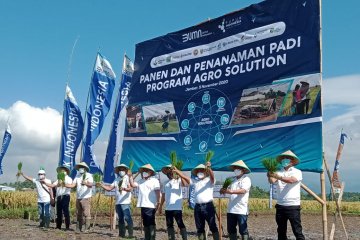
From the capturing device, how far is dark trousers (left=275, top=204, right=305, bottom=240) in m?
7.61

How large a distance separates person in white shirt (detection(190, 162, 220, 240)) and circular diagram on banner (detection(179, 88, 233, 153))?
2.53 meters

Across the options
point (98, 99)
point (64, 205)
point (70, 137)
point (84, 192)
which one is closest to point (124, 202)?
point (84, 192)

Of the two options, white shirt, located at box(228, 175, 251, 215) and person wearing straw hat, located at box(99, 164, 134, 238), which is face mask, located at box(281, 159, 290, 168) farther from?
person wearing straw hat, located at box(99, 164, 134, 238)

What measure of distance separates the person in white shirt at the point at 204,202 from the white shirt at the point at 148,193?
1060 millimetres

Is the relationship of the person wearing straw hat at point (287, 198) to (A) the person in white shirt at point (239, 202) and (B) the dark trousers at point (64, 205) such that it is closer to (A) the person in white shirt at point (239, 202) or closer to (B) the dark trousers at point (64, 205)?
(A) the person in white shirt at point (239, 202)

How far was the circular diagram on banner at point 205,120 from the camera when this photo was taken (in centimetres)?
1171

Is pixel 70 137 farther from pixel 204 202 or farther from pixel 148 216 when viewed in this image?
pixel 204 202

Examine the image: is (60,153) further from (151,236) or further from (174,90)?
(151,236)

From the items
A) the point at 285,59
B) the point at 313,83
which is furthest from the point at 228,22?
the point at 313,83

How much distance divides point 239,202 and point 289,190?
104 centimetres

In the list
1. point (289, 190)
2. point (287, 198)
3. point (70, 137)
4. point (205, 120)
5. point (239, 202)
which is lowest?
point (239, 202)

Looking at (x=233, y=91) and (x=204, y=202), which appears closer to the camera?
(x=204, y=202)

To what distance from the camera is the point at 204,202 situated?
8.95 metres

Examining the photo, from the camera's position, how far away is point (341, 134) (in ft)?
35.3
